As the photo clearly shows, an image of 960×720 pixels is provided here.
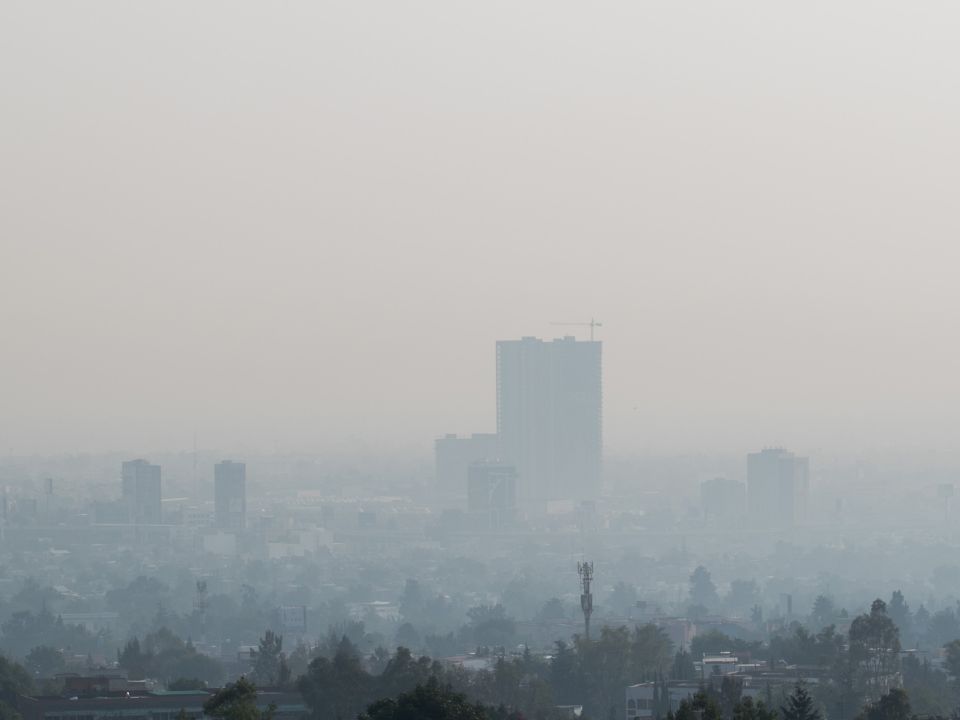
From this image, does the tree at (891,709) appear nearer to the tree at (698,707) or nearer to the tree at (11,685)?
the tree at (698,707)

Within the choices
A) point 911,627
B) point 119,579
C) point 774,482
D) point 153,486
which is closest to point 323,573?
point 119,579

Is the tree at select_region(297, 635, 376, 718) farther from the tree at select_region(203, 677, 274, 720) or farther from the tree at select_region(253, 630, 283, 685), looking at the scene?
the tree at select_region(203, 677, 274, 720)

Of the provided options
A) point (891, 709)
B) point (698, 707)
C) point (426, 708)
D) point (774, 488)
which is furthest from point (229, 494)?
point (698, 707)

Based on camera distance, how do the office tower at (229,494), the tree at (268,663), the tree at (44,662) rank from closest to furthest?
the tree at (268,663)
the tree at (44,662)
the office tower at (229,494)

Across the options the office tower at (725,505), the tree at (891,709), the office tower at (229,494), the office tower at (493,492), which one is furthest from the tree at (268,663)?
the office tower at (725,505)

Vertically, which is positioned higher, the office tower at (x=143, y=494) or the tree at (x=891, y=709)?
the office tower at (x=143, y=494)

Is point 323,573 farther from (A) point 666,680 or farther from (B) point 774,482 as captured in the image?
(A) point 666,680
